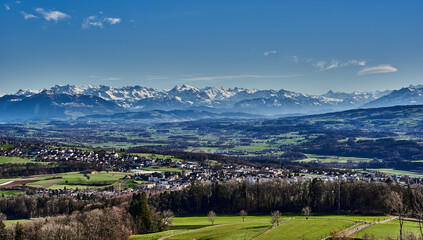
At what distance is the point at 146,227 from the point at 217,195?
30145 mm

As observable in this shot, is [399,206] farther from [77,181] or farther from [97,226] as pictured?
[77,181]

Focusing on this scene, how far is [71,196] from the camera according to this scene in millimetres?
113625

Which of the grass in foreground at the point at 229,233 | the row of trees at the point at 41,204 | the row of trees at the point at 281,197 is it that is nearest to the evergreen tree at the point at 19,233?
the grass in foreground at the point at 229,233

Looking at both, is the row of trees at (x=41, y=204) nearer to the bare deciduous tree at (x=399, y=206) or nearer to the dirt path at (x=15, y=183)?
the dirt path at (x=15, y=183)

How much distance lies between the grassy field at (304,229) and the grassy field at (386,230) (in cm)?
412

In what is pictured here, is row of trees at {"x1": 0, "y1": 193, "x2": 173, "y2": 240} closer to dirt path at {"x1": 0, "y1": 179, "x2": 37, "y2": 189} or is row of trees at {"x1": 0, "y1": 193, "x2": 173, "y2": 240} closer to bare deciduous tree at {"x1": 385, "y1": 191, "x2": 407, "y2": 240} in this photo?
bare deciduous tree at {"x1": 385, "y1": 191, "x2": 407, "y2": 240}

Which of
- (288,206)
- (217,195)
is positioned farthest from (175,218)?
(288,206)

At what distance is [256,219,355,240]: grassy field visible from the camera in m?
55.2

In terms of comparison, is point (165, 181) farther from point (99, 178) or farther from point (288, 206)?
point (288, 206)

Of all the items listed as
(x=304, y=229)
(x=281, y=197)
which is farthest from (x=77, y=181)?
(x=304, y=229)

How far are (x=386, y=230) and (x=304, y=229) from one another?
Answer: 11.6 metres

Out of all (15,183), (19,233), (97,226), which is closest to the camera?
(19,233)

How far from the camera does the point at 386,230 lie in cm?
5572

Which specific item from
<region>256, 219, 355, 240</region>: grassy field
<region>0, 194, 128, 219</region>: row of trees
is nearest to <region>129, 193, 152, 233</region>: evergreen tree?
<region>0, 194, 128, 219</region>: row of trees
